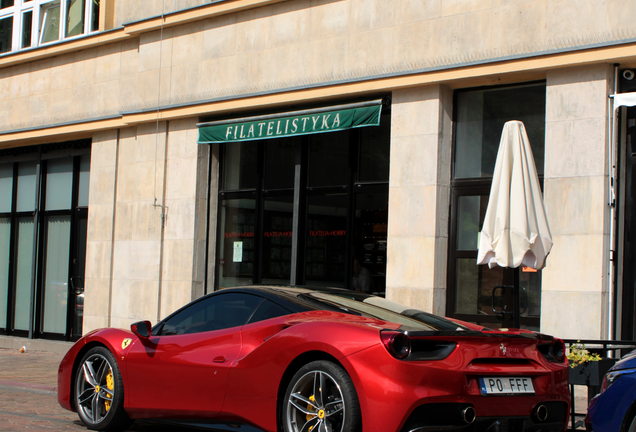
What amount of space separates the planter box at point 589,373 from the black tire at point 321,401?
2.56m

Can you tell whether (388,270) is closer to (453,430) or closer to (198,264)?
(198,264)

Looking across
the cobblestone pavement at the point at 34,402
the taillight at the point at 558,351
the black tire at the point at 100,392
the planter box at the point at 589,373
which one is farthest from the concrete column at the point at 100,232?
the taillight at the point at 558,351

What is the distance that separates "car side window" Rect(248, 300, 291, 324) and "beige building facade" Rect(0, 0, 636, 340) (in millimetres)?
5052

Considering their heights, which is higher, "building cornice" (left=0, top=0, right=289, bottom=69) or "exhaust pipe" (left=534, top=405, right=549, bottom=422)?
"building cornice" (left=0, top=0, right=289, bottom=69)

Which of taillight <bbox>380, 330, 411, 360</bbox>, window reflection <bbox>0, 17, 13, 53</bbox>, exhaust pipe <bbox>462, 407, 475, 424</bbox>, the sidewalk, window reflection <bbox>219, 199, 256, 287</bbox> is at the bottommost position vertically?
the sidewalk

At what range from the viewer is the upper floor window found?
53.7ft

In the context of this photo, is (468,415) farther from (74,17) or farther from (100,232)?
(74,17)

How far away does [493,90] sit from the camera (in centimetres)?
1091

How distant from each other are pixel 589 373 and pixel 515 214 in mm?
1885

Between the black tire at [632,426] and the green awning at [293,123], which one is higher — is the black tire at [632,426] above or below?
below

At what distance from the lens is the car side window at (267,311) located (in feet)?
18.8

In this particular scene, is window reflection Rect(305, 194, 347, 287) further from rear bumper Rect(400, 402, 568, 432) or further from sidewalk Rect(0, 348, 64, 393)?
rear bumper Rect(400, 402, 568, 432)

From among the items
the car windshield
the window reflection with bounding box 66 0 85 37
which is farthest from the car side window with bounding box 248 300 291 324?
the window reflection with bounding box 66 0 85 37

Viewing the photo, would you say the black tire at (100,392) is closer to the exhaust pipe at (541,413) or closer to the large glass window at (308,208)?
the exhaust pipe at (541,413)
